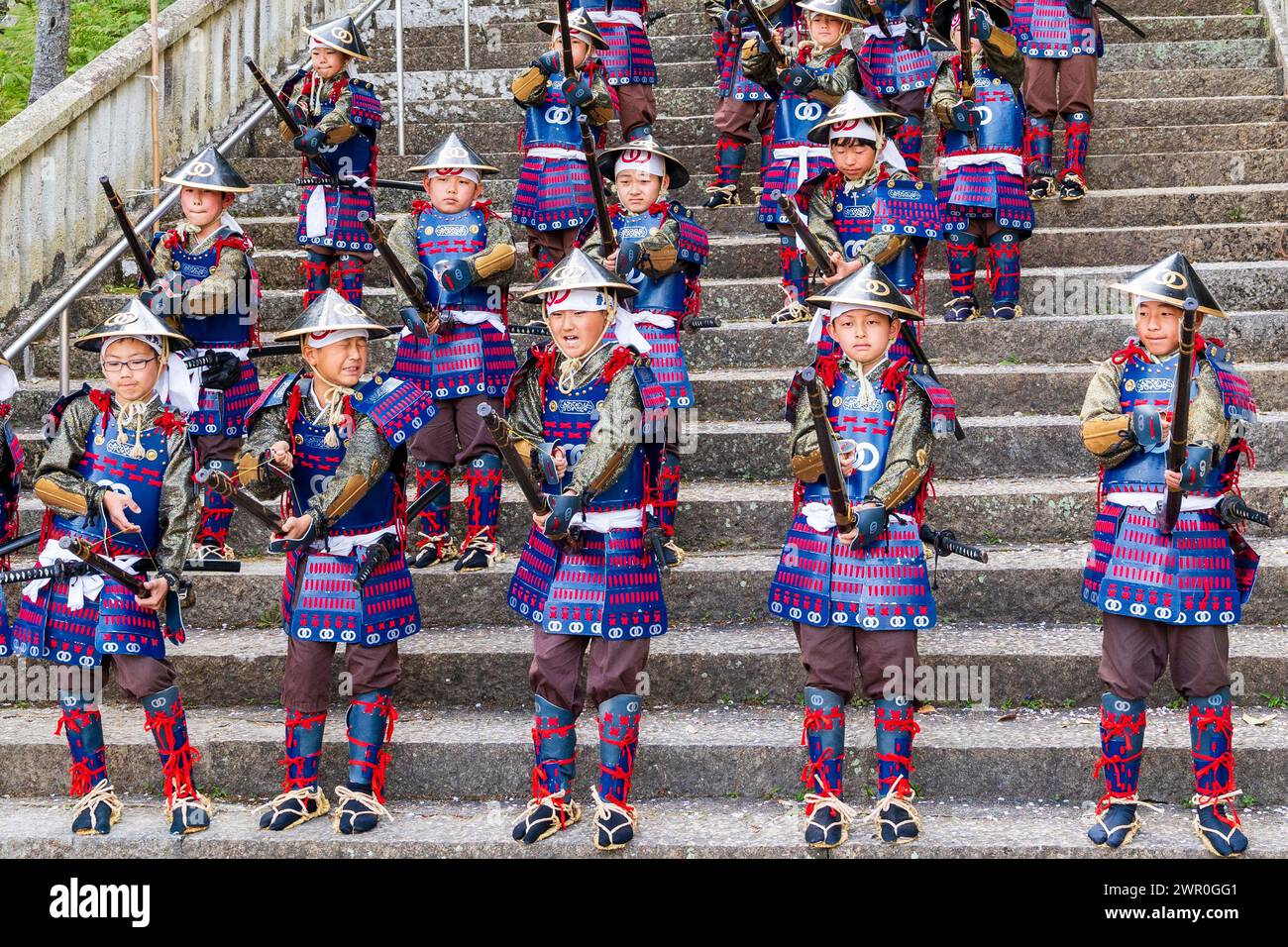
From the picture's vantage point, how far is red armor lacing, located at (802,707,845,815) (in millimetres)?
5633

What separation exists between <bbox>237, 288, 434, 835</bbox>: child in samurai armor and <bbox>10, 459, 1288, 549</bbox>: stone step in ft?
5.36

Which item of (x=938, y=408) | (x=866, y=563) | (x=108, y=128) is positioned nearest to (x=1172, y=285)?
(x=938, y=408)

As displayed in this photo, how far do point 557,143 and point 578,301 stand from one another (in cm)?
313

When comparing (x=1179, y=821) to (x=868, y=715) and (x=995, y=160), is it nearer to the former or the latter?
(x=868, y=715)

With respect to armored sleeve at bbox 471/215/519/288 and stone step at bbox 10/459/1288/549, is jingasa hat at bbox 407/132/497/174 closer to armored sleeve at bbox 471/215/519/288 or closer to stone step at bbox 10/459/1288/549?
armored sleeve at bbox 471/215/519/288

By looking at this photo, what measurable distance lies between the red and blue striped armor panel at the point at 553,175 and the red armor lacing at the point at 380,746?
347 cm

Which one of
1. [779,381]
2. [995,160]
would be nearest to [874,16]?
[995,160]

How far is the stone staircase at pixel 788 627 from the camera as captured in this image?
19.6 feet

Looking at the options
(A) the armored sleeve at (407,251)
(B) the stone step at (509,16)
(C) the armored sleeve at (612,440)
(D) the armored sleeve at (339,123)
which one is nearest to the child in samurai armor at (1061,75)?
(B) the stone step at (509,16)

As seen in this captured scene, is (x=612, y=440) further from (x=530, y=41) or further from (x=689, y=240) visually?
(x=530, y=41)

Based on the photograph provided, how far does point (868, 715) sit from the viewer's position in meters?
6.50

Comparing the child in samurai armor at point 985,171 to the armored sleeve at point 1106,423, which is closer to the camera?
the armored sleeve at point 1106,423

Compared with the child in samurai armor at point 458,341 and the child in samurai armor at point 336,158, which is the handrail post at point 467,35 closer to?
the child in samurai armor at point 336,158

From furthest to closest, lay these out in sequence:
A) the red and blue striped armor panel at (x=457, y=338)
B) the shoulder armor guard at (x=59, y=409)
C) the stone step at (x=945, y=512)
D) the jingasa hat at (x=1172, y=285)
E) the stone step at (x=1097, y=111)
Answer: the stone step at (x=1097, y=111) < the red and blue striped armor panel at (x=457, y=338) < the stone step at (x=945, y=512) < the shoulder armor guard at (x=59, y=409) < the jingasa hat at (x=1172, y=285)
